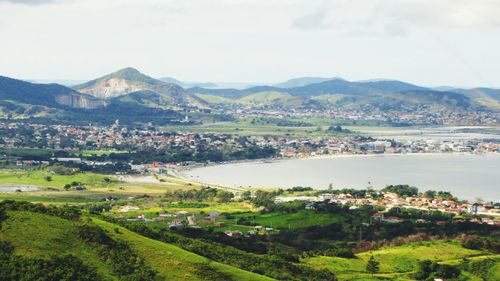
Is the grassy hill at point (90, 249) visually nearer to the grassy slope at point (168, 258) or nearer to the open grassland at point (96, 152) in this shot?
the grassy slope at point (168, 258)

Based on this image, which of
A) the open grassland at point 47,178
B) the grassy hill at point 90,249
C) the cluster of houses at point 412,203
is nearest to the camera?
the grassy hill at point 90,249

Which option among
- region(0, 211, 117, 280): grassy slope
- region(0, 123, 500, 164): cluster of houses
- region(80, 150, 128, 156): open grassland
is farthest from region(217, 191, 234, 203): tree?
region(0, 123, 500, 164): cluster of houses

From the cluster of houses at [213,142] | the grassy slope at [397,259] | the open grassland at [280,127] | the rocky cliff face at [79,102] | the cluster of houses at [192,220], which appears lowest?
the cluster of houses at [192,220]

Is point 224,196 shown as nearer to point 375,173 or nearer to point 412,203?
point 412,203

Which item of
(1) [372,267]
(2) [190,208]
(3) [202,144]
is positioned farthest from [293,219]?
(3) [202,144]

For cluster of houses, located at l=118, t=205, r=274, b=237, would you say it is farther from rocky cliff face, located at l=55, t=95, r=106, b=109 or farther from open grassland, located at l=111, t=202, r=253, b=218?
rocky cliff face, located at l=55, t=95, r=106, b=109

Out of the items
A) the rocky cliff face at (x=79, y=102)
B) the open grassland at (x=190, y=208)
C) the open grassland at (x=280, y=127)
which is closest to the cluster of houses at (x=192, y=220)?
the open grassland at (x=190, y=208)
